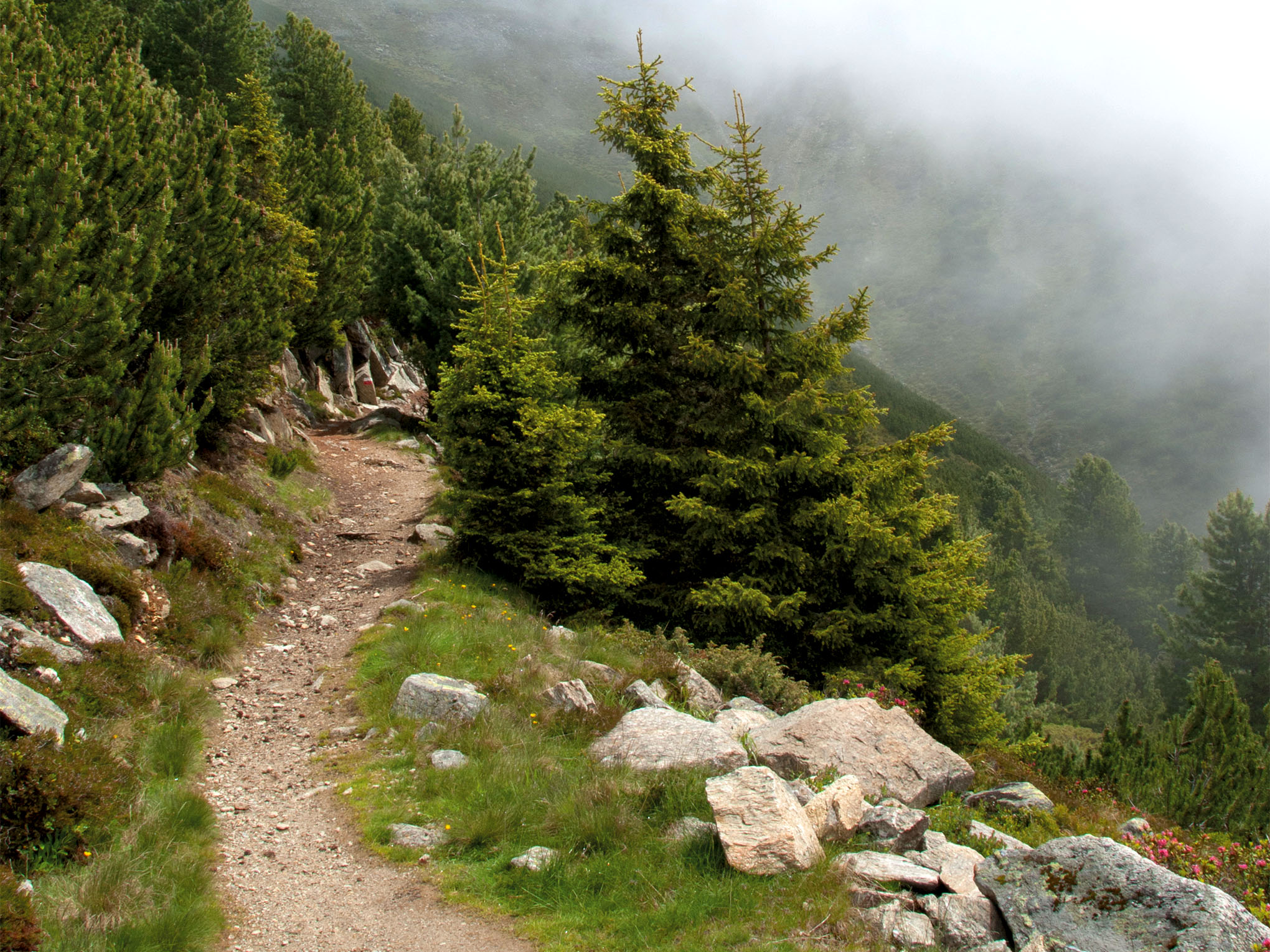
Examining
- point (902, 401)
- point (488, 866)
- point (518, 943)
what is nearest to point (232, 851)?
point (488, 866)

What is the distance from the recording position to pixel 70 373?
33.8 ft

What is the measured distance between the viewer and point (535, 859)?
239 inches

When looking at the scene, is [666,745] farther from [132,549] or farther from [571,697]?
[132,549]

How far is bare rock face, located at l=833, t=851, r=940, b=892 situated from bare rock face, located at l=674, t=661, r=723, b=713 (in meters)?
3.85

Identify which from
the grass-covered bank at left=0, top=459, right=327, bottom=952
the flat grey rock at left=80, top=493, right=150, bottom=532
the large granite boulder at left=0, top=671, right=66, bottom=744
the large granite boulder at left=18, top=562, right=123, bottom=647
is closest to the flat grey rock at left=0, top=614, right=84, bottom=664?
the grass-covered bank at left=0, top=459, right=327, bottom=952

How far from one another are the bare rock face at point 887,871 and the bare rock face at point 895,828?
36 centimetres

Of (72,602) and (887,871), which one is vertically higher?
(887,871)

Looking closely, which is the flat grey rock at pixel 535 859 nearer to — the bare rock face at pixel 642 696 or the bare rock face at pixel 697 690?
the bare rock face at pixel 642 696

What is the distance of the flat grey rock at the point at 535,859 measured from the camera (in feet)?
19.6

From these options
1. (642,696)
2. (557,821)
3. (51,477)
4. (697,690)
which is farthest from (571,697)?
(51,477)

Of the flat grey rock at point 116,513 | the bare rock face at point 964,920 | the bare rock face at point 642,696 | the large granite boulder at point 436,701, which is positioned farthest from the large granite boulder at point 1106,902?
the flat grey rock at point 116,513

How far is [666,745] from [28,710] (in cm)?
536

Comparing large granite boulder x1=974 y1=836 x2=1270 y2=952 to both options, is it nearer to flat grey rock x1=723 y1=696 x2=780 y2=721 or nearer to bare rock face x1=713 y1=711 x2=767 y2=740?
bare rock face x1=713 y1=711 x2=767 y2=740

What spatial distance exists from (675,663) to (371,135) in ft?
115
